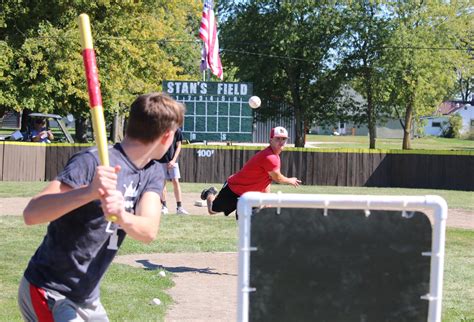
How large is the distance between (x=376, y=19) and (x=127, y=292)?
4047 cm

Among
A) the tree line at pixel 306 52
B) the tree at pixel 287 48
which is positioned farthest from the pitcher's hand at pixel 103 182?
the tree at pixel 287 48

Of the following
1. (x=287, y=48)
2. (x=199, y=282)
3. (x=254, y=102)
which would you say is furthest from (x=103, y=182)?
(x=287, y=48)

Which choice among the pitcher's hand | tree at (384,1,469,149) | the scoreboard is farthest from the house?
the pitcher's hand

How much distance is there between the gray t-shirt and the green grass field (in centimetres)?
352

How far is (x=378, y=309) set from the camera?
10.9 ft

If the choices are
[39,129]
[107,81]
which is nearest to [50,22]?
[107,81]

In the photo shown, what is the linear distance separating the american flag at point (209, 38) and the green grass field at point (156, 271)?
13.0m

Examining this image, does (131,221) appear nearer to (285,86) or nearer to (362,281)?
(362,281)

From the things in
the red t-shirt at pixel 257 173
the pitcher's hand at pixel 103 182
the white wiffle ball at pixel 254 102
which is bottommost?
the red t-shirt at pixel 257 173

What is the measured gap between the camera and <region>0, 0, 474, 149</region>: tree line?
3344 centimetres

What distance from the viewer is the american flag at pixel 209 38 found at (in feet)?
89.1

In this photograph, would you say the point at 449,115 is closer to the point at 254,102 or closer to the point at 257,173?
the point at 254,102

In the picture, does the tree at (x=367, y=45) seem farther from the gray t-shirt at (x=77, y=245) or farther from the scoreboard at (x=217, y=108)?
the gray t-shirt at (x=77, y=245)

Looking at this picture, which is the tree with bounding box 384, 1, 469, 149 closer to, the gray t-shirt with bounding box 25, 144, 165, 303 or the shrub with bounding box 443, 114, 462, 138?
the shrub with bounding box 443, 114, 462, 138
